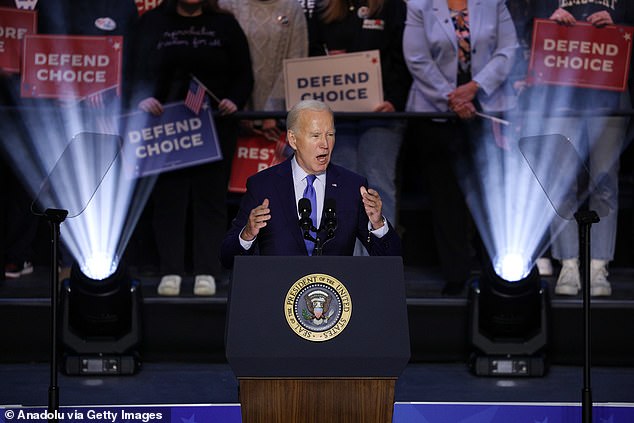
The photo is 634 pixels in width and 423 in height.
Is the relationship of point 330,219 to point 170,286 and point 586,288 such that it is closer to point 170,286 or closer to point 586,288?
point 586,288

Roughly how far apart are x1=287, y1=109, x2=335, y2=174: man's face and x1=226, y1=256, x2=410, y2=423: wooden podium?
0.55m

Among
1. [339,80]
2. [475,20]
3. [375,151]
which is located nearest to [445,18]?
[475,20]

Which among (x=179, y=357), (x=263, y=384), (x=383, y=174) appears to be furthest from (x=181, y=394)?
(x=263, y=384)

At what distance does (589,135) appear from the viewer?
20.9 feet

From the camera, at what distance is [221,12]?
20.8 ft

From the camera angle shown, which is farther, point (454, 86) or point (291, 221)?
point (454, 86)

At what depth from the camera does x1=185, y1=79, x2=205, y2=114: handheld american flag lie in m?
6.24

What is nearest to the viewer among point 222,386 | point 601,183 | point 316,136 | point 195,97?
point 316,136

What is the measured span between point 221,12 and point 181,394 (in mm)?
2044

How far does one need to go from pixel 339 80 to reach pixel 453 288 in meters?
1.25

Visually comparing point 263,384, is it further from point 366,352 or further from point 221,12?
point 221,12

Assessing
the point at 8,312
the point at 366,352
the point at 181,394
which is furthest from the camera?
the point at 8,312

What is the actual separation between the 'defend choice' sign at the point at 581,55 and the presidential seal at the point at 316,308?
299 centimetres

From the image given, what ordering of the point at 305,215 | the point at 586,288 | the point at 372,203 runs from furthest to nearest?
the point at 586,288 < the point at 372,203 < the point at 305,215
